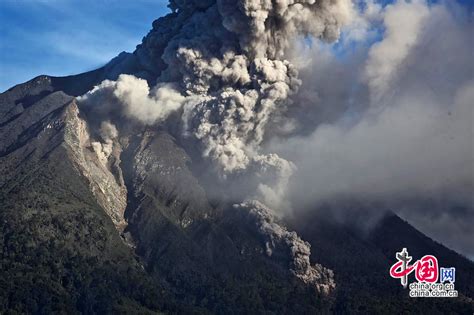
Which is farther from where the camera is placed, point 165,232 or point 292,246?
point 165,232

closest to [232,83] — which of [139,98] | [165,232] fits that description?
[139,98]

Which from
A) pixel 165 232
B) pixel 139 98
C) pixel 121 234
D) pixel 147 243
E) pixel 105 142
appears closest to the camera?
pixel 147 243

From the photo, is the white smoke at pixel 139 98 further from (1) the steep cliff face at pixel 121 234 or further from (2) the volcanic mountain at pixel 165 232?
(1) the steep cliff face at pixel 121 234

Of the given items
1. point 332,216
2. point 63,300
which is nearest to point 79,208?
point 63,300

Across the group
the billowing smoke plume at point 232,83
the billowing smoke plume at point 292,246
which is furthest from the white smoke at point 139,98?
the billowing smoke plume at point 292,246

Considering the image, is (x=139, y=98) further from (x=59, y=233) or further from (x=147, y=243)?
(x=59, y=233)

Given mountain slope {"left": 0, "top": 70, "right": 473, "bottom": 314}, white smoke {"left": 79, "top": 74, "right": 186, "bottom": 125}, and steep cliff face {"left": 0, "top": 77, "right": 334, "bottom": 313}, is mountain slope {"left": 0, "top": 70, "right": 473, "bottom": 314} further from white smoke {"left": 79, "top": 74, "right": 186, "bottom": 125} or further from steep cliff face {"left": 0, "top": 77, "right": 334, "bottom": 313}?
white smoke {"left": 79, "top": 74, "right": 186, "bottom": 125}

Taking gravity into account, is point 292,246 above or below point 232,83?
below

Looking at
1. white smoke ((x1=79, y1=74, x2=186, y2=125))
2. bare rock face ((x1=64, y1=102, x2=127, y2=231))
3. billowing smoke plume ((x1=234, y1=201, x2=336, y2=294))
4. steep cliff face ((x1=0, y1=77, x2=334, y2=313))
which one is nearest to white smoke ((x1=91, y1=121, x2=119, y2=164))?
bare rock face ((x1=64, y1=102, x2=127, y2=231))

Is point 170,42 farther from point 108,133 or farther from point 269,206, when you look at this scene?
point 269,206

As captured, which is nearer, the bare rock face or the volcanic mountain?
the volcanic mountain
